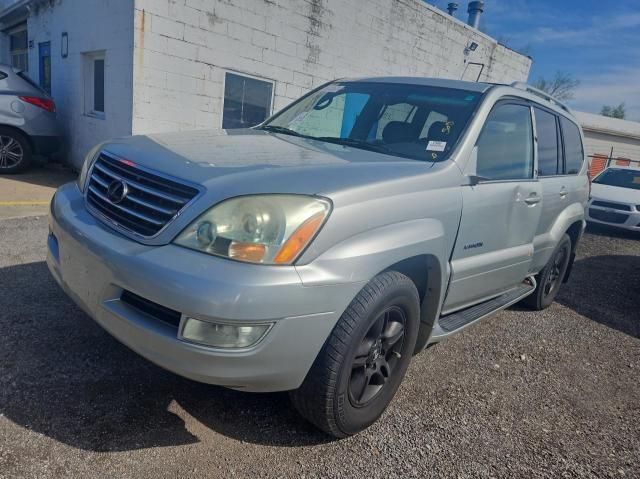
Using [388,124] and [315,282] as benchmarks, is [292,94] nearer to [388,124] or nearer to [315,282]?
[388,124]

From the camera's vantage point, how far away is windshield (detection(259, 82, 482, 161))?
291cm

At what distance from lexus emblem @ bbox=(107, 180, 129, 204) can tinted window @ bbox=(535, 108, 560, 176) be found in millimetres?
3005

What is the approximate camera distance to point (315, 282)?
1.89 metres

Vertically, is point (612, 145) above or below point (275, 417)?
above

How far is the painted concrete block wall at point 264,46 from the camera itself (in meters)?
6.86

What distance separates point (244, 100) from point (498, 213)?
6.09m

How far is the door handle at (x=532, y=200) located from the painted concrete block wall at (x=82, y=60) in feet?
18.6

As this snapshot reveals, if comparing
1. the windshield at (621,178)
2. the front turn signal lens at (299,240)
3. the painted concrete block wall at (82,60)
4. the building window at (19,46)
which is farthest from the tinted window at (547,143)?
the building window at (19,46)

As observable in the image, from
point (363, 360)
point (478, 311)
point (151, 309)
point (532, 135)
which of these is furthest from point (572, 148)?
point (151, 309)

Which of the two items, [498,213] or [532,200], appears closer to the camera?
[498,213]

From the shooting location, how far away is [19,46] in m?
12.6

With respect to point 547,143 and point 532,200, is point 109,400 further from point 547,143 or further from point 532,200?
point 547,143

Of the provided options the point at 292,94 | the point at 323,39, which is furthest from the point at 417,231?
the point at 323,39

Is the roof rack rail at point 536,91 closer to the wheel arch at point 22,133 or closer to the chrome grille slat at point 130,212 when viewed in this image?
the chrome grille slat at point 130,212
